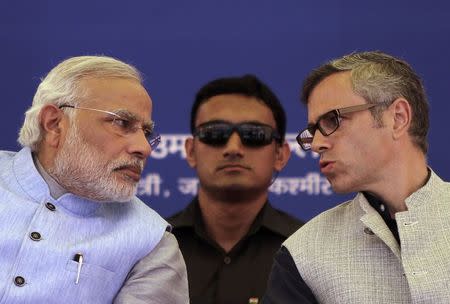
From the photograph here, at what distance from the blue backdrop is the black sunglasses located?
1.15 ft

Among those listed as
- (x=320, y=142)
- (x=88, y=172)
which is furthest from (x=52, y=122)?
(x=320, y=142)

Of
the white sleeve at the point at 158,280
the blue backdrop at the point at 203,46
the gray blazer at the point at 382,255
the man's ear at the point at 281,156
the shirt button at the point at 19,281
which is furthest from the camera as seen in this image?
the blue backdrop at the point at 203,46

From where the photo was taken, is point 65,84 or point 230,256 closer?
point 65,84

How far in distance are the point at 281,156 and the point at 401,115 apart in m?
1.17

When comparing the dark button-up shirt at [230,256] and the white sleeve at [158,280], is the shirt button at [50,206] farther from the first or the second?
the dark button-up shirt at [230,256]

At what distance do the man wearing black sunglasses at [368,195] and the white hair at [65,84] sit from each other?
2.17ft

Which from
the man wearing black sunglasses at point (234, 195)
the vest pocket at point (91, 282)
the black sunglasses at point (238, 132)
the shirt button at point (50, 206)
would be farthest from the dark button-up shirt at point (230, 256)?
the shirt button at point (50, 206)

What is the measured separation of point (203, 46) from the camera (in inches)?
172

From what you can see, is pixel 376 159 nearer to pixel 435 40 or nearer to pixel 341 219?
pixel 341 219

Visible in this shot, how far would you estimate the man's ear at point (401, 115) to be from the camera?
2959 millimetres

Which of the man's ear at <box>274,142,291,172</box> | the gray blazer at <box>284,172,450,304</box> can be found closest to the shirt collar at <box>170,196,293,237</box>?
the man's ear at <box>274,142,291,172</box>

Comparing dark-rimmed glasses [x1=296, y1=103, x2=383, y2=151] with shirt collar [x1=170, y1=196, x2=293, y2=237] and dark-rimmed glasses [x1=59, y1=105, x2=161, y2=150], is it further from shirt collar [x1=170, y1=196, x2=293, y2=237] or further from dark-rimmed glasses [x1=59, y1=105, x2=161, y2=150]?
shirt collar [x1=170, y1=196, x2=293, y2=237]

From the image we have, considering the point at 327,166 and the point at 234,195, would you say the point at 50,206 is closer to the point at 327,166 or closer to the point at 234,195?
the point at 327,166

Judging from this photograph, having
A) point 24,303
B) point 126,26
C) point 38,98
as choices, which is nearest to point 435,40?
point 126,26
